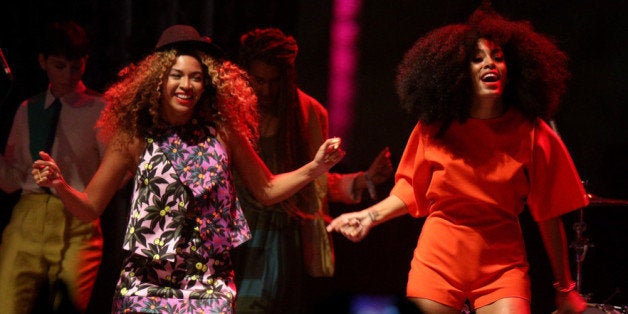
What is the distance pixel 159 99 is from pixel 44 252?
1.48m

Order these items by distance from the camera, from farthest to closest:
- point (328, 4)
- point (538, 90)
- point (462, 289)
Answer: point (328, 4) < point (538, 90) < point (462, 289)

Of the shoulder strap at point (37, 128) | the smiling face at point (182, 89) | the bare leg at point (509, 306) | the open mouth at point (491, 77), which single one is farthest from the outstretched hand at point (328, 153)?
the shoulder strap at point (37, 128)

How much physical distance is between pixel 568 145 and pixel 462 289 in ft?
6.51

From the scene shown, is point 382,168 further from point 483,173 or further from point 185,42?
point 185,42

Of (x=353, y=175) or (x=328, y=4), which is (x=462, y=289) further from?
(x=328, y=4)

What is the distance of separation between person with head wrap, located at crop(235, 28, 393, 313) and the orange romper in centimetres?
99

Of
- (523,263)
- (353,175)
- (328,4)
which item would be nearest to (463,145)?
(523,263)

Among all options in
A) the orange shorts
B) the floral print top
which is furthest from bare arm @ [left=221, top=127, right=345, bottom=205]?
the orange shorts

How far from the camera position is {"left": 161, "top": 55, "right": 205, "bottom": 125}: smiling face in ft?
12.5

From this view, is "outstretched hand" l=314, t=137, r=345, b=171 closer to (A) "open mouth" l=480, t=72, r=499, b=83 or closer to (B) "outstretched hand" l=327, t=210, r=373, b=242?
(B) "outstretched hand" l=327, t=210, r=373, b=242

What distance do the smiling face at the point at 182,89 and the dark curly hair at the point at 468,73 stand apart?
97 cm

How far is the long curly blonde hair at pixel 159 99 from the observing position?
12.6 ft

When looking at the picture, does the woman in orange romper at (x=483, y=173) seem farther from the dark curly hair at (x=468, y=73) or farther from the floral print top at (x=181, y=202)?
Answer: the floral print top at (x=181, y=202)

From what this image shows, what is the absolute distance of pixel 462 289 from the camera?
3.60m
